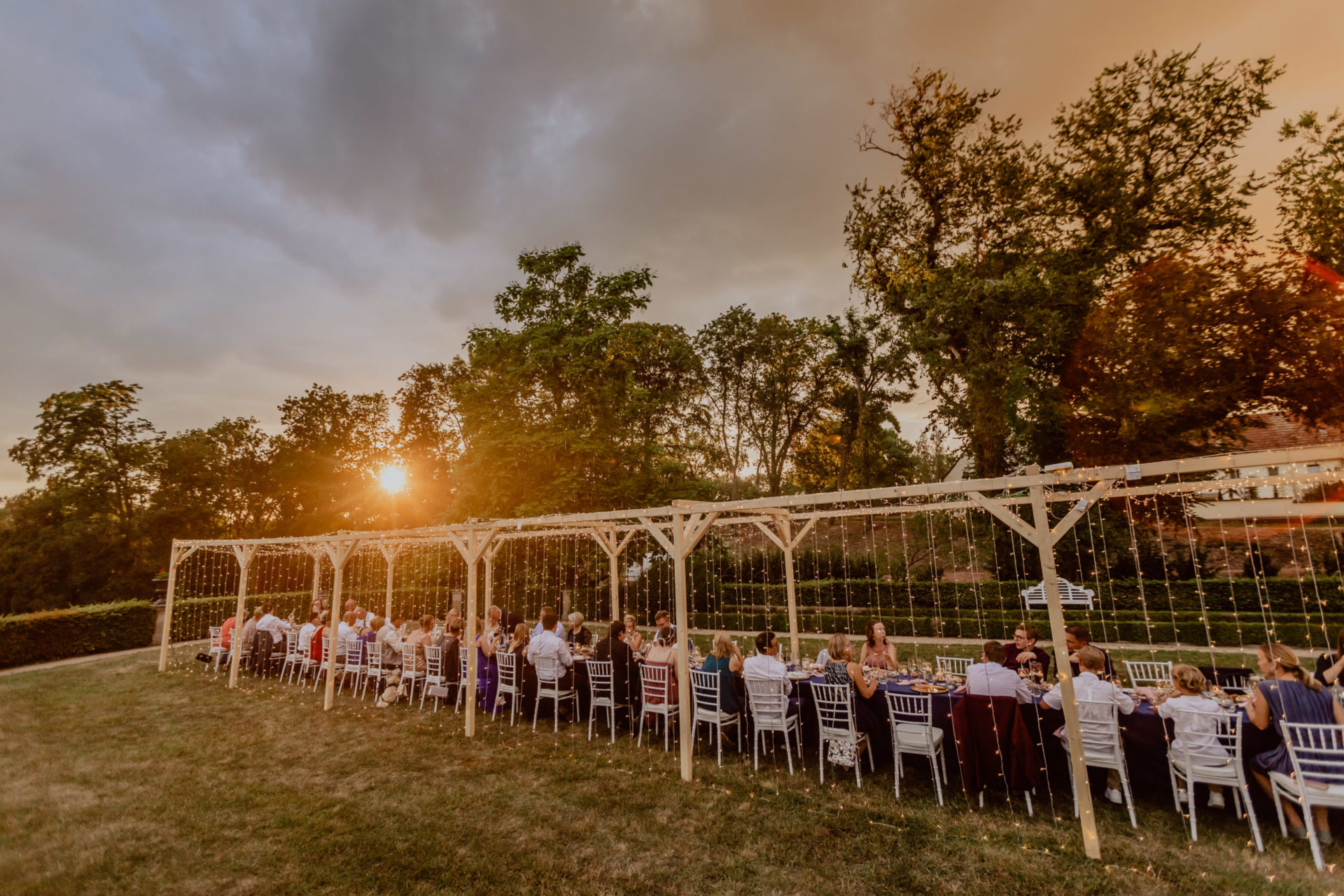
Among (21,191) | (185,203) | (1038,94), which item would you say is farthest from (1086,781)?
(1038,94)

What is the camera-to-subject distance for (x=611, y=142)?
470 inches

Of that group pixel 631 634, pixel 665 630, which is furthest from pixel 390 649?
pixel 665 630

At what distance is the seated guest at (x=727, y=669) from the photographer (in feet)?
22.8

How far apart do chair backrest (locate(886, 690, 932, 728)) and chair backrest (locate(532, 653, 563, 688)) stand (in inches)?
182

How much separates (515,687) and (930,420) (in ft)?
56.8

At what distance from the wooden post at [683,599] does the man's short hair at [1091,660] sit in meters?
3.62

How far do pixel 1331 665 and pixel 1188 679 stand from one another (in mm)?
2594

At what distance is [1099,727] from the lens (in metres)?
4.93

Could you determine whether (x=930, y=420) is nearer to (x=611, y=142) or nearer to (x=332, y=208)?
(x=611, y=142)

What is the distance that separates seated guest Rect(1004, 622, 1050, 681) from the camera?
6785mm

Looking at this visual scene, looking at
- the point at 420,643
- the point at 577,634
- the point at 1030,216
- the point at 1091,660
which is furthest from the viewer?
the point at 1030,216

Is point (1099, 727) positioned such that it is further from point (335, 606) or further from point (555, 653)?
point (335, 606)

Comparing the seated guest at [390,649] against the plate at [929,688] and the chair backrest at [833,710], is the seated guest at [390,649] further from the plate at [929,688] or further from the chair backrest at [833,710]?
the plate at [929,688]

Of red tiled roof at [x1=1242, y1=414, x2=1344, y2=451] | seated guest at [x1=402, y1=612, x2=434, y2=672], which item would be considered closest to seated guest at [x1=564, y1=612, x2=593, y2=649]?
seated guest at [x1=402, y1=612, x2=434, y2=672]
